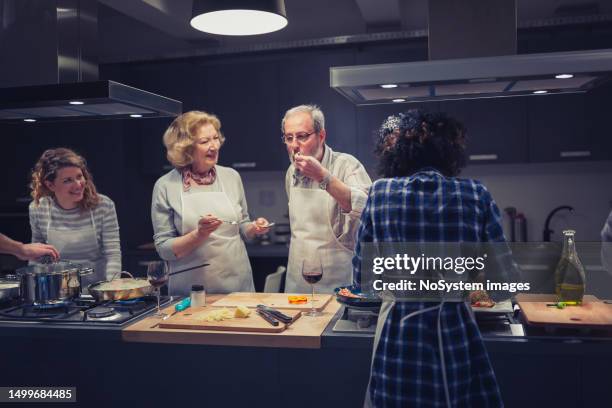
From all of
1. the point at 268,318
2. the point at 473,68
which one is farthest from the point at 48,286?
the point at 473,68

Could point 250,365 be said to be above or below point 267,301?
below

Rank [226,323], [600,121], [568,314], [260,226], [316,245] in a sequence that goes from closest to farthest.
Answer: [568,314], [226,323], [260,226], [316,245], [600,121]

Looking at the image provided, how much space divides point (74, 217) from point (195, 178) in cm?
71

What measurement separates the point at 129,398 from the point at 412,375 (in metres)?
1.08

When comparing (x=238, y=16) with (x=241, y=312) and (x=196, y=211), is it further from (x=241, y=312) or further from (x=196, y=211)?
(x=241, y=312)

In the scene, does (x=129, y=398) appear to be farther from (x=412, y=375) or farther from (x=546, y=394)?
(x=546, y=394)

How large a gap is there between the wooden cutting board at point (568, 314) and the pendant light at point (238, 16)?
1.30 m

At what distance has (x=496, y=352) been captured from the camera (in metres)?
1.70

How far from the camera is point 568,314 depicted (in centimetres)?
176

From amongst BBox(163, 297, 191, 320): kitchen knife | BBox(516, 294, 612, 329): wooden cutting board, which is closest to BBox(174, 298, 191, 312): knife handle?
BBox(163, 297, 191, 320): kitchen knife

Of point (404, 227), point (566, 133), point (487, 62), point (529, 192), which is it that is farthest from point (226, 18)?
point (529, 192)

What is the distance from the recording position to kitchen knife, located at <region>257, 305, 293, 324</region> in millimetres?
1883

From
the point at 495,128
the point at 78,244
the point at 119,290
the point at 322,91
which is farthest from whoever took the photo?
the point at 322,91

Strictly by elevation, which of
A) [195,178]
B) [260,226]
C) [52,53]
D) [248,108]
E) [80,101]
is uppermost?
[248,108]
